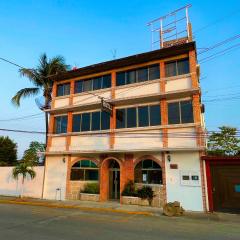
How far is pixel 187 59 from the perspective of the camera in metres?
17.0

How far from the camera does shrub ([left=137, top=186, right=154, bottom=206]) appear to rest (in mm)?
16219

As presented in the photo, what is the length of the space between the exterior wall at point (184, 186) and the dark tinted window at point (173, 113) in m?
2.15

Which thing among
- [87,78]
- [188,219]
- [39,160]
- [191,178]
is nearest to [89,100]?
[87,78]

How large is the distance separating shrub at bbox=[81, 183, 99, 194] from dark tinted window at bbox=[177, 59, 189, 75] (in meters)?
10.0

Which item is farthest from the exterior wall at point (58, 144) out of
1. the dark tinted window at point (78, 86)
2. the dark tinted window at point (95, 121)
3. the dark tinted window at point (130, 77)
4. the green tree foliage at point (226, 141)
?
the green tree foliage at point (226, 141)

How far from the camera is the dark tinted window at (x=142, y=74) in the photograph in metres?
18.3

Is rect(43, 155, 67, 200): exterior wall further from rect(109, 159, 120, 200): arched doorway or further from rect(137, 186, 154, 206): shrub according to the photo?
rect(137, 186, 154, 206): shrub

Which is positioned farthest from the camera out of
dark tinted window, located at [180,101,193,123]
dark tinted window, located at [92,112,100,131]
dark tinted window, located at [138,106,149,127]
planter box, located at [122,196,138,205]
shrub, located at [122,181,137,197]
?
dark tinted window, located at [92,112,100,131]

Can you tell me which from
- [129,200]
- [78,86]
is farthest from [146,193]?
[78,86]

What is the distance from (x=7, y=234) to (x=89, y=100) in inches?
500

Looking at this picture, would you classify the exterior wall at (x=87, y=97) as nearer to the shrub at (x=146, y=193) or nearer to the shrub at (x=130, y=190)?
the shrub at (x=130, y=190)

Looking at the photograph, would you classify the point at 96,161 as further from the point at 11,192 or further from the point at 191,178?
the point at 11,192

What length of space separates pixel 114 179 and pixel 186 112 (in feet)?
23.6

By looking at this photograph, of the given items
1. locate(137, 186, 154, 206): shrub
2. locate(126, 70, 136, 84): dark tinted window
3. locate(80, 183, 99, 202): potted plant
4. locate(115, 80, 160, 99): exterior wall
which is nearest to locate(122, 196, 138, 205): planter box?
locate(137, 186, 154, 206): shrub
